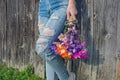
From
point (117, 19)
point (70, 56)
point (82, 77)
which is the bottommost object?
point (82, 77)

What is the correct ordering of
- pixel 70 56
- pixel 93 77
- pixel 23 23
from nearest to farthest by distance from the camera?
pixel 70 56 < pixel 93 77 < pixel 23 23

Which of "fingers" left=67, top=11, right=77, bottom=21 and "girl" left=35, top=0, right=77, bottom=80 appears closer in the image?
"fingers" left=67, top=11, right=77, bottom=21

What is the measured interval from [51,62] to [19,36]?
1850 millimetres

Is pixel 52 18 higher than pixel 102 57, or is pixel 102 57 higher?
pixel 52 18

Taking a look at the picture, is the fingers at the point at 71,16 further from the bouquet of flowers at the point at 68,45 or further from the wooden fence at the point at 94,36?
the wooden fence at the point at 94,36

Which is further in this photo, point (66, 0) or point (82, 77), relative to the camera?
point (82, 77)

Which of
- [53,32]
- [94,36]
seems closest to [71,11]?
[53,32]

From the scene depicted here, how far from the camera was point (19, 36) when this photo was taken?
6.46m

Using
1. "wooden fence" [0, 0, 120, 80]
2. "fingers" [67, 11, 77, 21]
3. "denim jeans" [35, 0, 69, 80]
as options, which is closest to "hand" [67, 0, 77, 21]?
"fingers" [67, 11, 77, 21]

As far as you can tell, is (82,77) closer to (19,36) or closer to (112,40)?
(112,40)

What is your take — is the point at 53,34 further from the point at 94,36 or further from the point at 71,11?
the point at 94,36

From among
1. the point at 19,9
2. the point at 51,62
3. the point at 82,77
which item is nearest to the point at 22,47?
the point at 19,9

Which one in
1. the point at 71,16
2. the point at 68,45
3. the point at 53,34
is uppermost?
the point at 71,16

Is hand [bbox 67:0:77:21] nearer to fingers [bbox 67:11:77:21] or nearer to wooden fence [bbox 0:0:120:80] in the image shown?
fingers [bbox 67:11:77:21]
